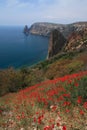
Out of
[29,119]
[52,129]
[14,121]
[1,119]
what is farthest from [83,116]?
[1,119]

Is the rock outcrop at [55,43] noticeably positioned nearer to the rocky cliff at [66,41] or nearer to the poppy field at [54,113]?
the rocky cliff at [66,41]

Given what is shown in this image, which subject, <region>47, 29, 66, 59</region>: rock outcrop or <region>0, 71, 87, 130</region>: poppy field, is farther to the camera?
<region>47, 29, 66, 59</region>: rock outcrop

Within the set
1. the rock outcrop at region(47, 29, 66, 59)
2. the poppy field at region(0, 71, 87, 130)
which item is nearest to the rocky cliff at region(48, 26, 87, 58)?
the rock outcrop at region(47, 29, 66, 59)

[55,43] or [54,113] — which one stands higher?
[54,113]

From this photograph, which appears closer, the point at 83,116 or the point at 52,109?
the point at 83,116

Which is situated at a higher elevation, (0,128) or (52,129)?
(52,129)

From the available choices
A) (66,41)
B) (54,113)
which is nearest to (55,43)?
(66,41)

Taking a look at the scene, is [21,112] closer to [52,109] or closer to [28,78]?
[52,109]

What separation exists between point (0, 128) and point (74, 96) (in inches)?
101

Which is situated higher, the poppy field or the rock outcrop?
the poppy field

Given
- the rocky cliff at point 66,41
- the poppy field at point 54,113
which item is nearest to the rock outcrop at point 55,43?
the rocky cliff at point 66,41

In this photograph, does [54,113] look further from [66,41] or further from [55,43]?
[55,43]

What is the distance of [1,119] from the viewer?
771 centimetres

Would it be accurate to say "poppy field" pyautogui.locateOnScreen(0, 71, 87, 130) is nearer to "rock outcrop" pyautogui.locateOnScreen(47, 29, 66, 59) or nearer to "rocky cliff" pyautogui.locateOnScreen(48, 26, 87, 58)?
"rocky cliff" pyautogui.locateOnScreen(48, 26, 87, 58)
